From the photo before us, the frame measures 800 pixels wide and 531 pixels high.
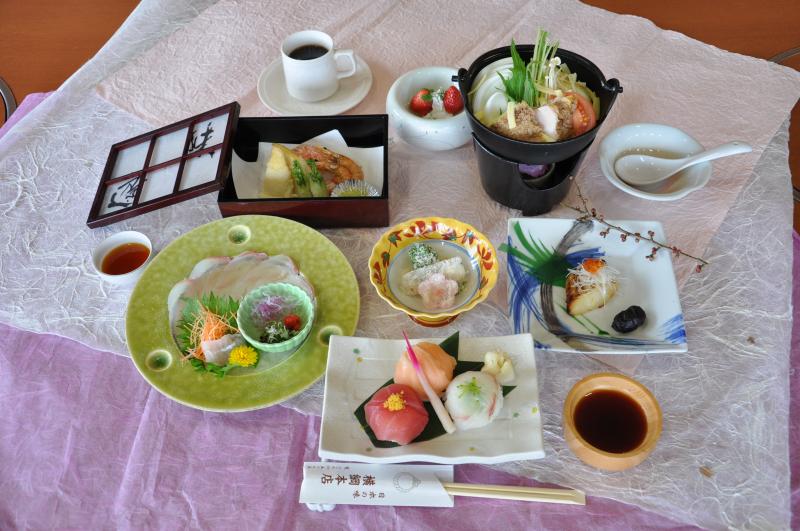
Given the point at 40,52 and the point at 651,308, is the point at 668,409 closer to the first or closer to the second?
the point at 651,308

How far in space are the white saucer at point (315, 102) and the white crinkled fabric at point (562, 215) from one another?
0.17ft

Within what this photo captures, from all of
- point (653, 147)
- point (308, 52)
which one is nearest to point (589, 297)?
point (653, 147)

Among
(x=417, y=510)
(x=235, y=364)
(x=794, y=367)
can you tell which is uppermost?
(x=235, y=364)

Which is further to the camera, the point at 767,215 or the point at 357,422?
the point at 767,215

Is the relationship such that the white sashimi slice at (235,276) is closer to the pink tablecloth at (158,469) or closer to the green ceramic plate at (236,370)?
the green ceramic plate at (236,370)

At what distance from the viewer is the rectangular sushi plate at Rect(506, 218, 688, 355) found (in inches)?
38.1

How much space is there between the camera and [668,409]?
3.13 feet

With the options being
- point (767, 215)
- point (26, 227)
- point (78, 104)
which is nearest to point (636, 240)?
point (767, 215)

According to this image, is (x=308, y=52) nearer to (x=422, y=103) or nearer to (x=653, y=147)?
(x=422, y=103)

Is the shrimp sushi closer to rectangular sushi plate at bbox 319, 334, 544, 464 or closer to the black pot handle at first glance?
rectangular sushi plate at bbox 319, 334, 544, 464

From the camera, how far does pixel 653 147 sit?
1.24 metres

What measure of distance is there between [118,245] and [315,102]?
605 millimetres

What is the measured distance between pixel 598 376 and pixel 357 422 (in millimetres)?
387

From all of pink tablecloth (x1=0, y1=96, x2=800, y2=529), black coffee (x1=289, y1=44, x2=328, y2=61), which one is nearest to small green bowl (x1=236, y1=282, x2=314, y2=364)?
pink tablecloth (x1=0, y1=96, x2=800, y2=529)
